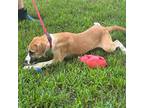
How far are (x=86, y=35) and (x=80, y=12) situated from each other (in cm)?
52

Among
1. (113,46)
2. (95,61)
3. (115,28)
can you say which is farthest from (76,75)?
(115,28)

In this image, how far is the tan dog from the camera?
3396mm

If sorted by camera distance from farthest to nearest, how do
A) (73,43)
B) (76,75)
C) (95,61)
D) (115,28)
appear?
(115,28) < (73,43) < (95,61) < (76,75)

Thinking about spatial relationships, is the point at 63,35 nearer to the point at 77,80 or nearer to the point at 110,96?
the point at 77,80

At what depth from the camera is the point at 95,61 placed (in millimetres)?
3357

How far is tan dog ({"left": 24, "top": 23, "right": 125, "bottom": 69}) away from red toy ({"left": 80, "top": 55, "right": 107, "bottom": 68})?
0.19 metres

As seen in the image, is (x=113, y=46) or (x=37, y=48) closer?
(x=37, y=48)

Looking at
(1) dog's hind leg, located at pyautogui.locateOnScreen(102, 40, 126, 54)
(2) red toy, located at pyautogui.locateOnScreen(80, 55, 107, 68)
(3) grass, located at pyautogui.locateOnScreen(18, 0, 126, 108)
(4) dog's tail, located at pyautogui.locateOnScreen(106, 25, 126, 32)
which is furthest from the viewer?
(4) dog's tail, located at pyautogui.locateOnScreen(106, 25, 126, 32)

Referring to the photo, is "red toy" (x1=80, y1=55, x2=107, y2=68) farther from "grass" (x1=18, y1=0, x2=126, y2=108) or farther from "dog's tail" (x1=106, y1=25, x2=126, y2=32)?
"dog's tail" (x1=106, y1=25, x2=126, y2=32)

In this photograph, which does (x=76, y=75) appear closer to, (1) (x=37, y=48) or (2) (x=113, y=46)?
(1) (x=37, y=48)

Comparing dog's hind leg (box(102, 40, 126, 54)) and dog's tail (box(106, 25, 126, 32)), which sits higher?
dog's tail (box(106, 25, 126, 32))

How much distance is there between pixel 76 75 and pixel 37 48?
14.7 inches

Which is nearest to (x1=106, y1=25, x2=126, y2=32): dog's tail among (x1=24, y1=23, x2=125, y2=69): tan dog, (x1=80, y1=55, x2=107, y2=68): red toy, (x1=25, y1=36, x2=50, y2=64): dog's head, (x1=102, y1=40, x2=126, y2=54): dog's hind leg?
(x1=24, y1=23, x2=125, y2=69): tan dog
